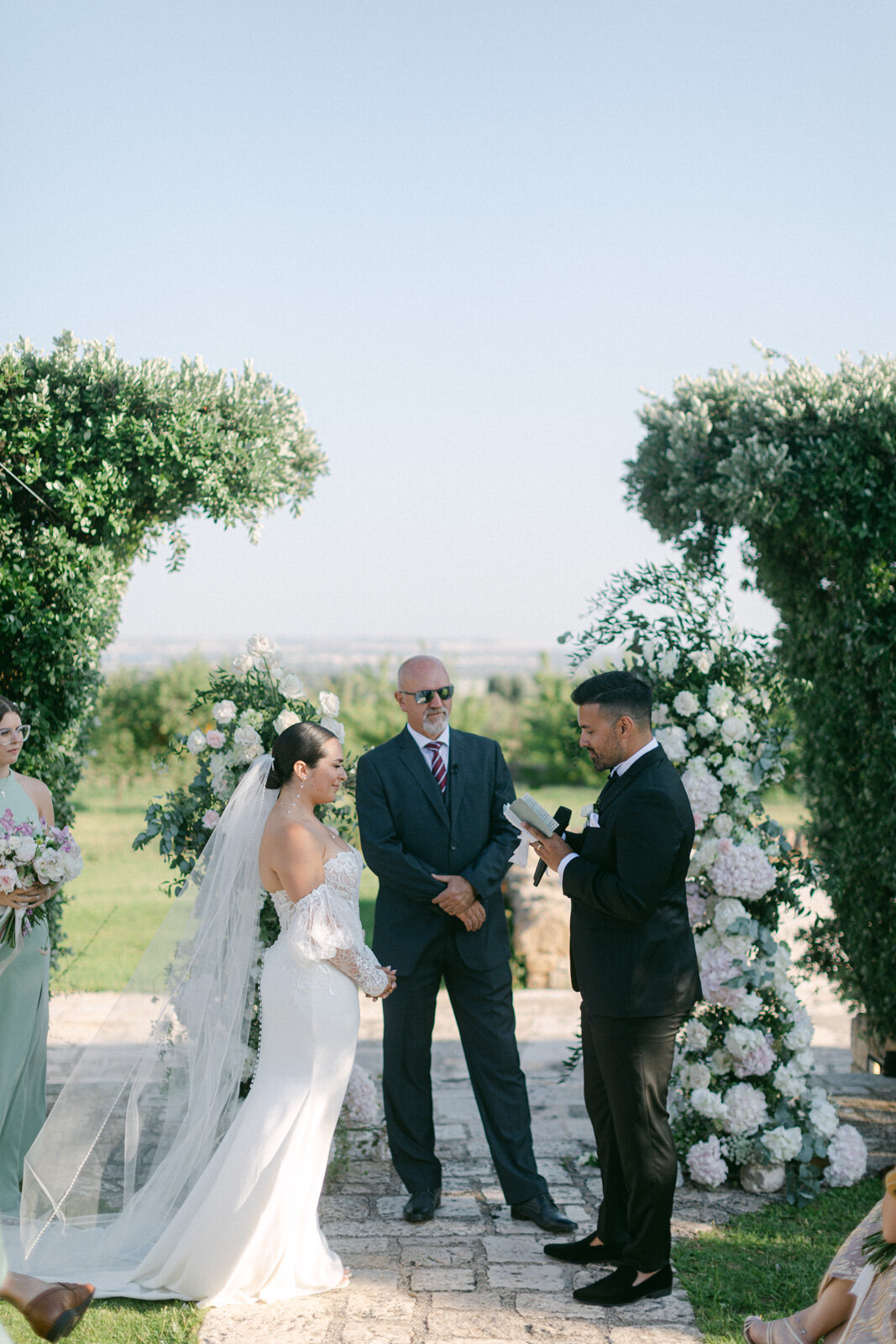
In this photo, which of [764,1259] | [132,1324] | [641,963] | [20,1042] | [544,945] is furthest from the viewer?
[544,945]

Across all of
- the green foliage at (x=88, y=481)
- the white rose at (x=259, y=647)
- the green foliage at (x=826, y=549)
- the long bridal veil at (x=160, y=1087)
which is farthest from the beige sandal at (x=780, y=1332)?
the green foliage at (x=88, y=481)


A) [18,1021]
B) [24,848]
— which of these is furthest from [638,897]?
[18,1021]

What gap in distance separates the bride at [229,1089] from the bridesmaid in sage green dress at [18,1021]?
59 cm

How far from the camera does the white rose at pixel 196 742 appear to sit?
527 cm

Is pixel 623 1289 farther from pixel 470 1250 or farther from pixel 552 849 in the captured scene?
pixel 552 849

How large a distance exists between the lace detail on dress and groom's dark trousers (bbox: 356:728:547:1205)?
434mm

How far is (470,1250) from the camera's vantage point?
4.49m

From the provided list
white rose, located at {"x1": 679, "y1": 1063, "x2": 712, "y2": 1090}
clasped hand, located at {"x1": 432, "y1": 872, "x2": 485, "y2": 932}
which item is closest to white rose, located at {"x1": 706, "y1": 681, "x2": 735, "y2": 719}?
clasped hand, located at {"x1": 432, "y1": 872, "x2": 485, "y2": 932}

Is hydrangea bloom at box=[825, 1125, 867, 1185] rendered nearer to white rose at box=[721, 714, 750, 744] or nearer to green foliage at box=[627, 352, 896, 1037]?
green foliage at box=[627, 352, 896, 1037]

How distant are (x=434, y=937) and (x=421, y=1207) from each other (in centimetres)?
115

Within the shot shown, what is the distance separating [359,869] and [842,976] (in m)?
3.48

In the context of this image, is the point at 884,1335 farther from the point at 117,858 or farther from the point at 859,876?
the point at 117,858

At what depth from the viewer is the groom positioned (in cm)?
400

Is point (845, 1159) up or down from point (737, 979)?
down
